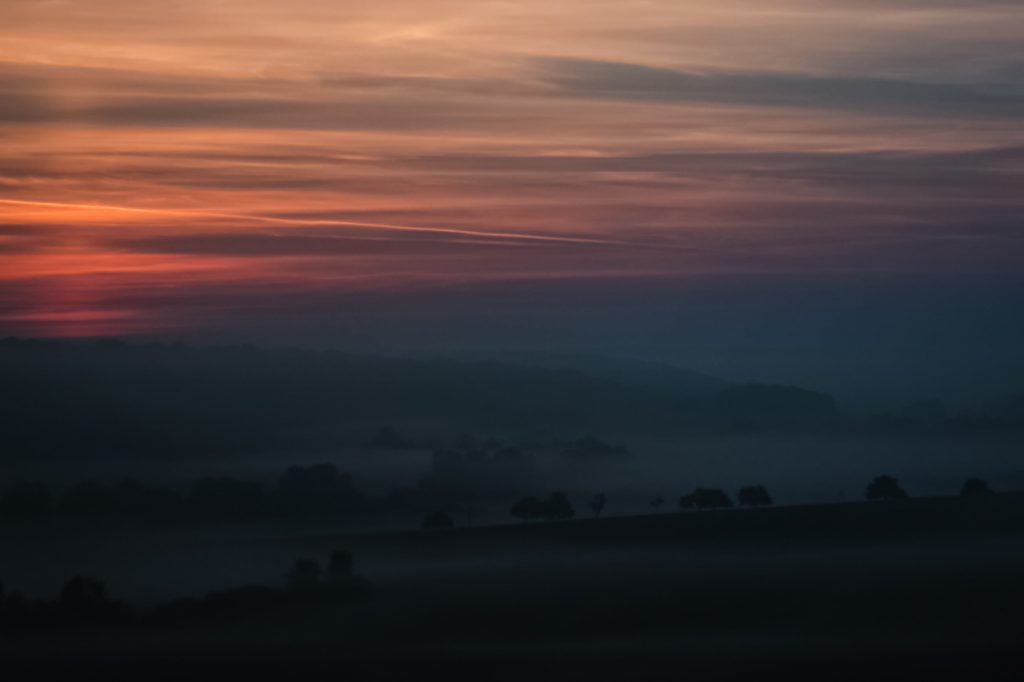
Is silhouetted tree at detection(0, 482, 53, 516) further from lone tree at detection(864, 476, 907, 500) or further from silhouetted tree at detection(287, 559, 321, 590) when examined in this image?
lone tree at detection(864, 476, 907, 500)

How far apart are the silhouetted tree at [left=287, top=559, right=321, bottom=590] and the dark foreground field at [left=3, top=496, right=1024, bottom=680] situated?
1.24m

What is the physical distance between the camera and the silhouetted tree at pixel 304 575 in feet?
104

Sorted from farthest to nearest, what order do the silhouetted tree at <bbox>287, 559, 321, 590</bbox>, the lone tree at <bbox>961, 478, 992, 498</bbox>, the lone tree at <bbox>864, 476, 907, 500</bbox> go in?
1. the lone tree at <bbox>864, 476, 907, 500</bbox>
2. the lone tree at <bbox>961, 478, 992, 498</bbox>
3. the silhouetted tree at <bbox>287, 559, 321, 590</bbox>

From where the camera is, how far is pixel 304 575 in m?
33.1

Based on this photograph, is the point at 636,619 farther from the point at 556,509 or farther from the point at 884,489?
the point at 884,489

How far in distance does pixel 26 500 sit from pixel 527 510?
2146 centimetres

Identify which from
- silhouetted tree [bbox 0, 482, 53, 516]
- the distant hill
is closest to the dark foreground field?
silhouetted tree [bbox 0, 482, 53, 516]

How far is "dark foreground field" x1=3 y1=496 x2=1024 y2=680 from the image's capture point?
2356 centimetres

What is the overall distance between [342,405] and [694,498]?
78.0m

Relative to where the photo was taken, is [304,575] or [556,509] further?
[556,509]

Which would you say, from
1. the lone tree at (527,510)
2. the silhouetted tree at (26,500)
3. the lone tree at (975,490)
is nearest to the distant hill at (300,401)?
the silhouetted tree at (26,500)

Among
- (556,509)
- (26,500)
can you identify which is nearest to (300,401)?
(26,500)

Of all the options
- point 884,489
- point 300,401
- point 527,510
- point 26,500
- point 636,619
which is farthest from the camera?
point 300,401

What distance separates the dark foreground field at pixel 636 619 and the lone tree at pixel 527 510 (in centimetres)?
1470
